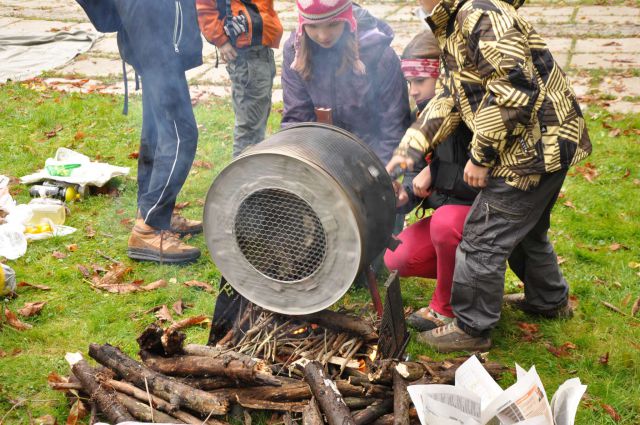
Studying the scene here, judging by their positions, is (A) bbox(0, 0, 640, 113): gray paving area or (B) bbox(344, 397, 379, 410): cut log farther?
(A) bbox(0, 0, 640, 113): gray paving area

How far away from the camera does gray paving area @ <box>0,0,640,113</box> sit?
7.61 meters

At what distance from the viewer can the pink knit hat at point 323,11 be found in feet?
12.1

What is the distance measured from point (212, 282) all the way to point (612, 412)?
2.54 meters

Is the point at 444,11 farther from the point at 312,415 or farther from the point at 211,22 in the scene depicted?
the point at 211,22

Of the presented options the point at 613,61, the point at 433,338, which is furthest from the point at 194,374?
the point at 613,61

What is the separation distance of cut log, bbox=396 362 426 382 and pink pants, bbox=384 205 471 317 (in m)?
0.76

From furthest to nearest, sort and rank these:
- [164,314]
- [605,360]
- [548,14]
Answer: [548,14] → [164,314] → [605,360]

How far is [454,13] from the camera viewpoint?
10.0ft

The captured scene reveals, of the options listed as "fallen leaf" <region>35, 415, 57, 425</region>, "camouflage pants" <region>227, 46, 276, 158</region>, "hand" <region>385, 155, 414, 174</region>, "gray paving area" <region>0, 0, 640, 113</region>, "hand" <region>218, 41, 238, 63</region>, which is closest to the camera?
"fallen leaf" <region>35, 415, 57, 425</region>

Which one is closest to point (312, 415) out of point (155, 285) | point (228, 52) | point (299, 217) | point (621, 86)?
point (299, 217)

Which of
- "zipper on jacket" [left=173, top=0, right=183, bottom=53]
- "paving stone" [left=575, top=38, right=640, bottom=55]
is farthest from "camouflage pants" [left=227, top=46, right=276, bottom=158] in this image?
"paving stone" [left=575, top=38, right=640, bottom=55]

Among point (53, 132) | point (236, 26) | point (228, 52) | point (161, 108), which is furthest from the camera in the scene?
point (53, 132)

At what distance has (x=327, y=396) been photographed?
2830 mm

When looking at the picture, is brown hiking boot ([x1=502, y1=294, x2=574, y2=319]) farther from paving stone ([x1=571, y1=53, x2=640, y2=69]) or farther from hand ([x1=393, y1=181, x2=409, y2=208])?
paving stone ([x1=571, y1=53, x2=640, y2=69])
